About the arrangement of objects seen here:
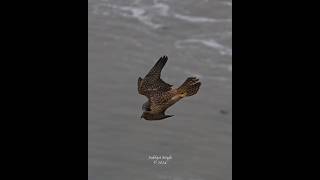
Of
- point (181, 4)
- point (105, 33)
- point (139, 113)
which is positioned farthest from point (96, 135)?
point (181, 4)

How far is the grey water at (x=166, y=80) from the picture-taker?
351 centimetres

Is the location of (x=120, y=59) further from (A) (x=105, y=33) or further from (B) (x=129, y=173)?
(B) (x=129, y=173)

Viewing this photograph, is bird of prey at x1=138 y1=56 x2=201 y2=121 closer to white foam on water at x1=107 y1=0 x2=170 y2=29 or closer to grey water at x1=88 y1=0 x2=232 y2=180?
grey water at x1=88 y1=0 x2=232 y2=180

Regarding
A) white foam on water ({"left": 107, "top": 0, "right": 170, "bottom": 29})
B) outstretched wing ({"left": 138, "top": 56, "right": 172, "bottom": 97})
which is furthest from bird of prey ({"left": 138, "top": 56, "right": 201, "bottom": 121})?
white foam on water ({"left": 107, "top": 0, "right": 170, "bottom": 29})

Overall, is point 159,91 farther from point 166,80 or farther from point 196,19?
point 196,19

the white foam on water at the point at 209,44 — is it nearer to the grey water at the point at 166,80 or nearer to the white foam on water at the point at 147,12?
the grey water at the point at 166,80

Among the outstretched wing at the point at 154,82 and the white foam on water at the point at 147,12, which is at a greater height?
the white foam on water at the point at 147,12

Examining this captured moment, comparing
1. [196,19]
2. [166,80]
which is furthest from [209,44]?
[166,80]

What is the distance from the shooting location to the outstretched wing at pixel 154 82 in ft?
11.6

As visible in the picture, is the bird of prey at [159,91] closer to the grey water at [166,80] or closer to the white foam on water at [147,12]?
the grey water at [166,80]

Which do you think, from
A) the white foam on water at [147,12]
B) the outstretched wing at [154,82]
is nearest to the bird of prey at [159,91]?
the outstretched wing at [154,82]

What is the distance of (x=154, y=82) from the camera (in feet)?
11.6

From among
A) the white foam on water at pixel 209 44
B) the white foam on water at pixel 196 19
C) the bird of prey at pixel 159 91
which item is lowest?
the bird of prey at pixel 159 91

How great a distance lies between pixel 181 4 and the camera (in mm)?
3523
